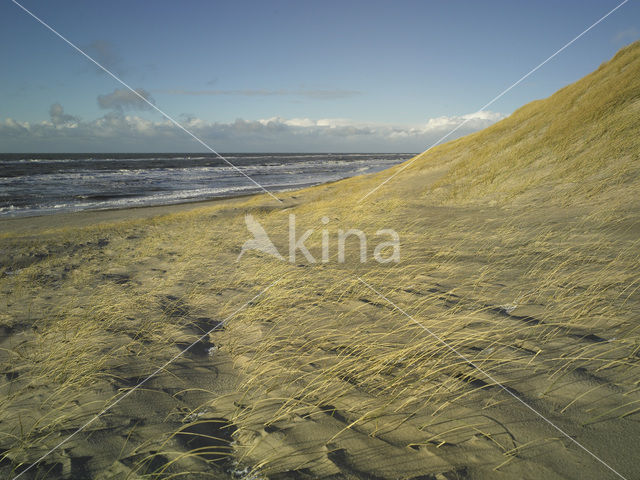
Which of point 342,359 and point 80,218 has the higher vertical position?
point 342,359

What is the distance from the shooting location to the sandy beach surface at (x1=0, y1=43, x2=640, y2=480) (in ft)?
7.40

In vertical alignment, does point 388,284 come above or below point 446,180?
below

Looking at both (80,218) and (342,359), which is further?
(80,218)

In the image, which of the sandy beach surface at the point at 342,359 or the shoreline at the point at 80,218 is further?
the shoreline at the point at 80,218

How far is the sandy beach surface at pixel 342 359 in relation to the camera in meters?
2.26

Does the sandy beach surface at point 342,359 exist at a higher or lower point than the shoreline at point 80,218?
higher

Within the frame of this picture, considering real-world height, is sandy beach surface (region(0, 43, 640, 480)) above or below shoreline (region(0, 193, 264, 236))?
above

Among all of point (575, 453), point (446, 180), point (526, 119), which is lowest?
point (575, 453)

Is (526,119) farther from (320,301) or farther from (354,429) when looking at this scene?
(354,429)

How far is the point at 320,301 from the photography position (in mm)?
5004

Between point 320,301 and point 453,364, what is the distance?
2.29 meters

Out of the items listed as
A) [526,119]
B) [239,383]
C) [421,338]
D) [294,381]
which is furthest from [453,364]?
[526,119]

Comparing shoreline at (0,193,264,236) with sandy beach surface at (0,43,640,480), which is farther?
shoreline at (0,193,264,236)

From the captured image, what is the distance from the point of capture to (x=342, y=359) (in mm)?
3412
